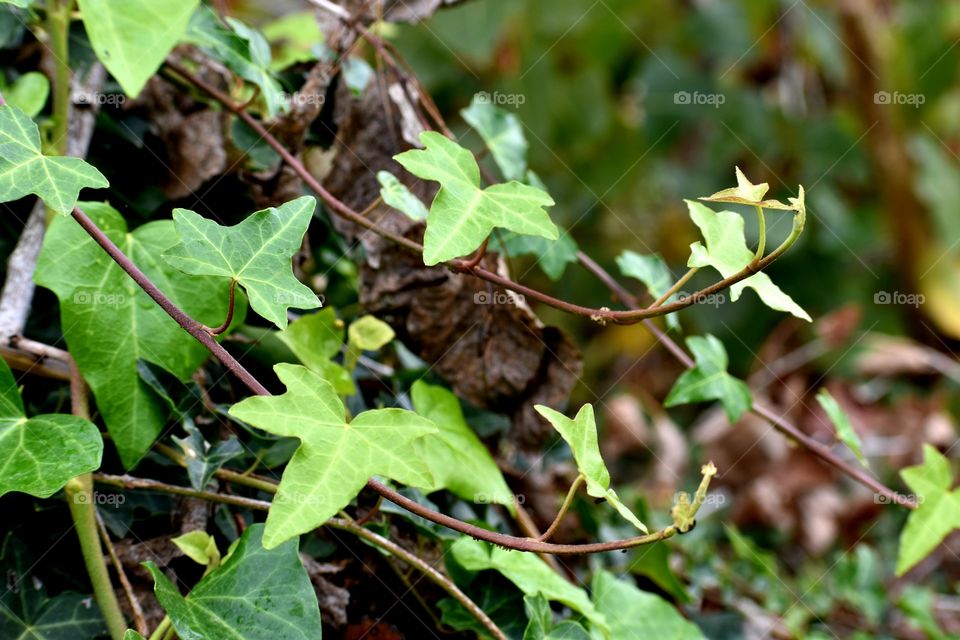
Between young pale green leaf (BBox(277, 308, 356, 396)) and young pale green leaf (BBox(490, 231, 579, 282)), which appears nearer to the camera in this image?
young pale green leaf (BBox(277, 308, 356, 396))

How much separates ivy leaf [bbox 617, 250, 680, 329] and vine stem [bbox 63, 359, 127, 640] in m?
0.63

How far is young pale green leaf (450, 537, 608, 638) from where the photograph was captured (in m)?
0.82

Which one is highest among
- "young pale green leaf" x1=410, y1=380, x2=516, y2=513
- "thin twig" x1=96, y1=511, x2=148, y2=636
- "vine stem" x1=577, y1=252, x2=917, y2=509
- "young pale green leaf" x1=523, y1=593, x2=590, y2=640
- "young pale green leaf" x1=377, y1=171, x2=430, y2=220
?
→ "young pale green leaf" x1=377, y1=171, x2=430, y2=220

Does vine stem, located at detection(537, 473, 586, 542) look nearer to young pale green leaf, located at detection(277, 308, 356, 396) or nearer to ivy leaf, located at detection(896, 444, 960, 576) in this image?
young pale green leaf, located at detection(277, 308, 356, 396)

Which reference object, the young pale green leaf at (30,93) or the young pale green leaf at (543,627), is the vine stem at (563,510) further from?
the young pale green leaf at (30,93)

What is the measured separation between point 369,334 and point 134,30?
14.4 inches

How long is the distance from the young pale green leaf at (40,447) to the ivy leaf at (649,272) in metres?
0.62

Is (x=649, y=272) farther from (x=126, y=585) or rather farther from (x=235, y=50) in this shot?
(x=126, y=585)

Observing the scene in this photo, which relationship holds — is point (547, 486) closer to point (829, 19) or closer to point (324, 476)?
point (324, 476)

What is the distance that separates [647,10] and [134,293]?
8.04ft

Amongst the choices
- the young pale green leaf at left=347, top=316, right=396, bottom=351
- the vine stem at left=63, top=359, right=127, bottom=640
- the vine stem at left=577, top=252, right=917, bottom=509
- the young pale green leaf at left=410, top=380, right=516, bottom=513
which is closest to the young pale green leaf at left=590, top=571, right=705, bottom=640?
the young pale green leaf at left=410, top=380, right=516, bottom=513

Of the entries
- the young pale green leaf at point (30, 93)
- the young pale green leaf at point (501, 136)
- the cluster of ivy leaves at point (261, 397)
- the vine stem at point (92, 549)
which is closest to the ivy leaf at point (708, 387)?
the cluster of ivy leaves at point (261, 397)

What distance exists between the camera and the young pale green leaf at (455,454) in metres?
0.86

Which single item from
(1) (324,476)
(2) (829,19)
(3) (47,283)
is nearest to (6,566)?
(3) (47,283)
